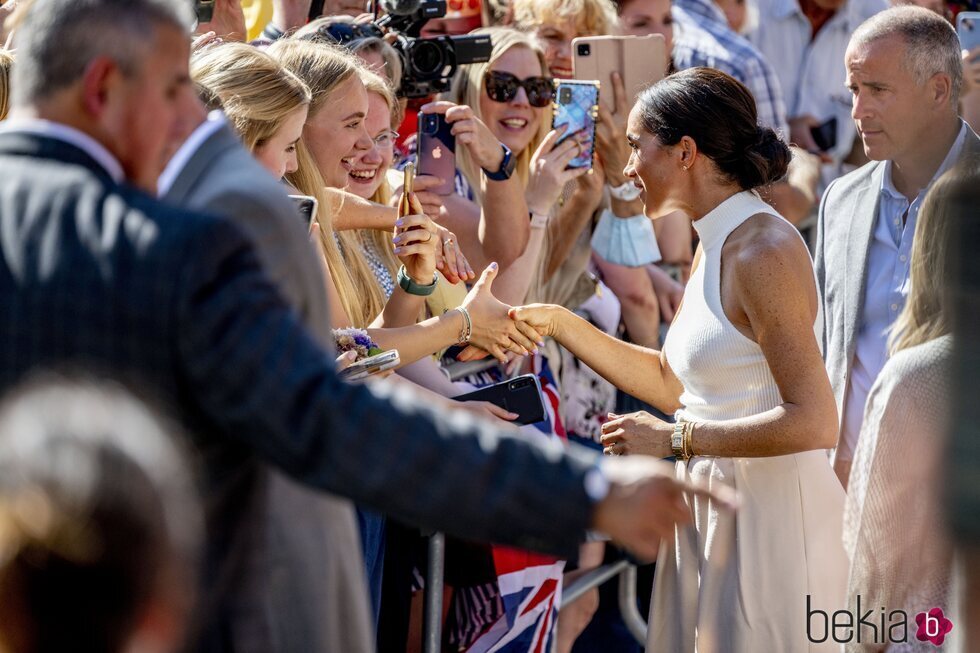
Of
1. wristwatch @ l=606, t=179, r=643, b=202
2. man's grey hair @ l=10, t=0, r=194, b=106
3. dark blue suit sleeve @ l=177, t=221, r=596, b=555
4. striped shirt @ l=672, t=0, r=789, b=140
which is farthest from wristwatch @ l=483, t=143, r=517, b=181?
dark blue suit sleeve @ l=177, t=221, r=596, b=555

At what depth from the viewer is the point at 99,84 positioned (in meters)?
1.87

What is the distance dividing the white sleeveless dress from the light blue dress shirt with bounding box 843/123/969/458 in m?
0.67

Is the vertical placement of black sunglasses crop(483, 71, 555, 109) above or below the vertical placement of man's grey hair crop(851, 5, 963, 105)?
below

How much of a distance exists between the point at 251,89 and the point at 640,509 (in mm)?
1854

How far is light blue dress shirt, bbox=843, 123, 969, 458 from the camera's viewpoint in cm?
405

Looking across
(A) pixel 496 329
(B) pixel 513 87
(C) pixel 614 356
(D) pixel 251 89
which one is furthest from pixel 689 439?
(B) pixel 513 87

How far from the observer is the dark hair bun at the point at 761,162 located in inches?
138

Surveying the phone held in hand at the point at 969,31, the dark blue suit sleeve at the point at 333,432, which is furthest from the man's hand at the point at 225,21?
the dark blue suit sleeve at the point at 333,432

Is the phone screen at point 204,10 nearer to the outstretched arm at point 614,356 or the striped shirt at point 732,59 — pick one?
the outstretched arm at point 614,356

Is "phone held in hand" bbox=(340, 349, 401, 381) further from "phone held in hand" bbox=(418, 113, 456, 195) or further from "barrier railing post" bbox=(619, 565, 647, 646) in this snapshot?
"barrier railing post" bbox=(619, 565, 647, 646)

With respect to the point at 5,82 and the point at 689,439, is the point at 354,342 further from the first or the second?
the point at 5,82

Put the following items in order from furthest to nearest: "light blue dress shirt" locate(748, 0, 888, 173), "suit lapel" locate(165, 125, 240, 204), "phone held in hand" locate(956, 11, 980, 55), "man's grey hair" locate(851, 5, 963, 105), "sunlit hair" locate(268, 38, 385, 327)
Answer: "light blue dress shirt" locate(748, 0, 888, 173) < "phone held in hand" locate(956, 11, 980, 55) < "man's grey hair" locate(851, 5, 963, 105) < "sunlit hair" locate(268, 38, 385, 327) < "suit lapel" locate(165, 125, 240, 204)

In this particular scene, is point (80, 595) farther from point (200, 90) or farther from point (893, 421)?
point (200, 90)

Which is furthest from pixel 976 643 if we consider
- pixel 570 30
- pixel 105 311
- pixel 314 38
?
pixel 570 30
